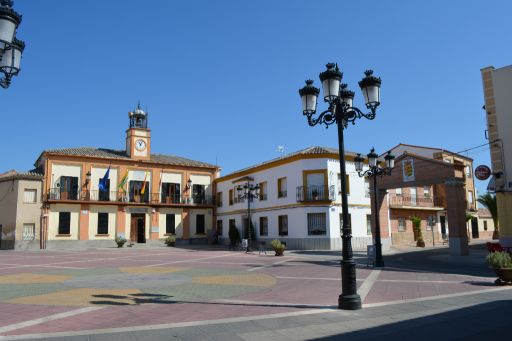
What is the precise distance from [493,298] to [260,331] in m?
5.53

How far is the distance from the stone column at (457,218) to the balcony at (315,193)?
28.8ft

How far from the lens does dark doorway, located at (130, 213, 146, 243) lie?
3575 centimetres

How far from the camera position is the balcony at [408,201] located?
32719 millimetres

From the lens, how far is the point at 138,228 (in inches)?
1421

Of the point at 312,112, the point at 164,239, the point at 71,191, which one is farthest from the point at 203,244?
the point at 312,112

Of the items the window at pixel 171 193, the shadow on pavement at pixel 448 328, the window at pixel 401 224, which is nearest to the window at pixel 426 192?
the window at pixel 401 224

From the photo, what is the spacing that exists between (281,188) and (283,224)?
2.71 meters

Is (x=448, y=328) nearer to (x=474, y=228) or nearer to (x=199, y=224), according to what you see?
A: (x=199, y=224)

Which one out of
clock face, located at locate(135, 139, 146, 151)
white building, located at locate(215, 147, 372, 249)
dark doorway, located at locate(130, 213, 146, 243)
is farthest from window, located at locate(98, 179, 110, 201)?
white building, located at locate(215, 147, 372, 249)

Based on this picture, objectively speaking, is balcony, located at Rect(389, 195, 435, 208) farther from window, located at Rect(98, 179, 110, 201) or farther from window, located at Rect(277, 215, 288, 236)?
window, located at Rect(98, 179, 110, 201)

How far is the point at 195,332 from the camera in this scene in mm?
6129

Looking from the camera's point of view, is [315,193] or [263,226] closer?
[315,193]

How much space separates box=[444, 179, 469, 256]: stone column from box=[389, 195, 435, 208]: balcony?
12253 mm

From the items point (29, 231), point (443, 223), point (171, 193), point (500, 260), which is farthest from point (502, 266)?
point (29, 231)
